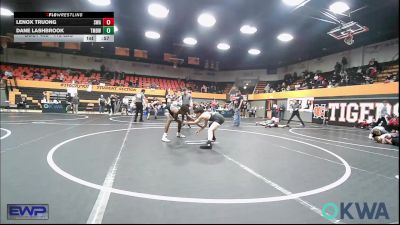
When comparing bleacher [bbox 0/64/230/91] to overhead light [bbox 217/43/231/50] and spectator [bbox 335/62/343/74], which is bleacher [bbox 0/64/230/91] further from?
spectator [bbox 335/62/343/74]

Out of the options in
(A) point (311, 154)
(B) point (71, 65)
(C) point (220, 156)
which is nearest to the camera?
(C) point (220, 156)

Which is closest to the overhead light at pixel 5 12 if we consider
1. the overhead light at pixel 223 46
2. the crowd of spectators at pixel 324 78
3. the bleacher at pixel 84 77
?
the bleacher at pixel 84 77

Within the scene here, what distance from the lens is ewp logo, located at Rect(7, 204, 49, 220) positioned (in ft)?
6.21

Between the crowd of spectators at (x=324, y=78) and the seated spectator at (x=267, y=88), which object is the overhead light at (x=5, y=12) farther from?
the seated spectator at (x=267, y=88)

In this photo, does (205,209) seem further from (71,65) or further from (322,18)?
(71,65)

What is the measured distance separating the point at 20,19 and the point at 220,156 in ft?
17.5

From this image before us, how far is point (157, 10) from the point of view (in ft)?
42.4

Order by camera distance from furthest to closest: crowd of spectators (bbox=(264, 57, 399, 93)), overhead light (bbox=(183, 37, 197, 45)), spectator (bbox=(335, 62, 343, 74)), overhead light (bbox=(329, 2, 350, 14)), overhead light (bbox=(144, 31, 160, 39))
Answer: spectator (bbox=(335, 62, 343, 74))
overhead light (bbox=(183, 37, 197, 45))
overhead light (bbox=(144, 31, 160, 39))
crowd of spectators (bbox=(264, 57, 399, 93))
overhead light (bbox=(329, 2, 350, 14))

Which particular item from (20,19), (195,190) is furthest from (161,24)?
(195,190)

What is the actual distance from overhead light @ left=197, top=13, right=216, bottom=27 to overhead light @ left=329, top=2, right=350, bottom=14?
20.6 ft

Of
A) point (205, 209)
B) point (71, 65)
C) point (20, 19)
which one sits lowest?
point (205, 209)

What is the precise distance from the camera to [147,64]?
32.4 metres
